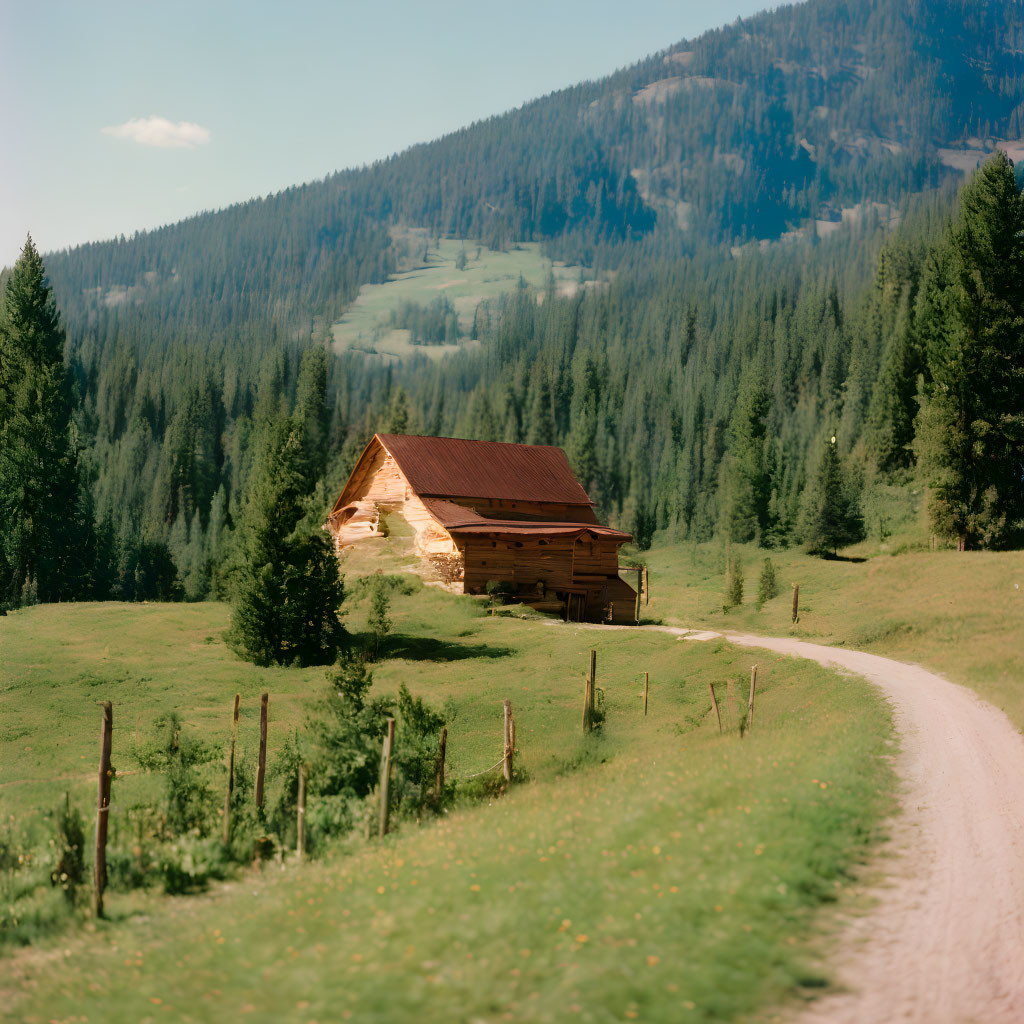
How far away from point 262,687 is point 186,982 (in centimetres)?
2240

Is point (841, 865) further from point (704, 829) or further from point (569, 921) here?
point (569, 921)

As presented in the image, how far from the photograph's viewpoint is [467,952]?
9781mm

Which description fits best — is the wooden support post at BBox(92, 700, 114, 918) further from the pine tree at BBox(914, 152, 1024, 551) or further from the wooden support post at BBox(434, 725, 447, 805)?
the pine tree at BBox(914, 152, 1024, 551)

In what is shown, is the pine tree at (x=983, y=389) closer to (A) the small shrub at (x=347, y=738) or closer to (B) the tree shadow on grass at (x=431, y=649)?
(B) the tree shadow on grass at (x=431, y=649)

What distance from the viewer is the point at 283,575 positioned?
37.0 m

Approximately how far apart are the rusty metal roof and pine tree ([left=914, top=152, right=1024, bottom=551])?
22.2 meters

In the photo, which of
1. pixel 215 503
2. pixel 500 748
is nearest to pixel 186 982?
pixel 500 748

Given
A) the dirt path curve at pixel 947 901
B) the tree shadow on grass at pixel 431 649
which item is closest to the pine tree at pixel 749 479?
the tree shadow on grass at pixel 431 649

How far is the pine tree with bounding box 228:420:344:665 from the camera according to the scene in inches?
1430

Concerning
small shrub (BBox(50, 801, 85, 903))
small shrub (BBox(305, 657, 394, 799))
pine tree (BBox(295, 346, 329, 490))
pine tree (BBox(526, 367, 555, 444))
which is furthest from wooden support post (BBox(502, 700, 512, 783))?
pine tree (BBox(526, 367, 555, 444))

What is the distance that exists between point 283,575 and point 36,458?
29.9 metres

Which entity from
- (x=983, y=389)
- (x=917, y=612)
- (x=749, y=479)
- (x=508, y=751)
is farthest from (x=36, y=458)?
(x=749, y=479)

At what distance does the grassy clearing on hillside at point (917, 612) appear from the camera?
91.5 ft

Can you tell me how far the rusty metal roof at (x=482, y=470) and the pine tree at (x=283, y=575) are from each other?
53.5 ft
